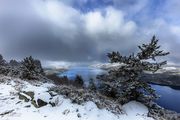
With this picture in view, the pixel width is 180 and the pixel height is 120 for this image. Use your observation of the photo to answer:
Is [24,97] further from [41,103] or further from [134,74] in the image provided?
[134,74]

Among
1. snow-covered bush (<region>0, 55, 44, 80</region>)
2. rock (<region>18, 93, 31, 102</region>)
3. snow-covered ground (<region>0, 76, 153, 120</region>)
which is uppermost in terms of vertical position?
snow-covered bush (<region>0, 55, 44, 80</region>)

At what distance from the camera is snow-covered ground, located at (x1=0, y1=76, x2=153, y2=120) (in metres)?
14.0

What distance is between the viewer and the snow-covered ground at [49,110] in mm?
14031

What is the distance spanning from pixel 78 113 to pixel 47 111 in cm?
227

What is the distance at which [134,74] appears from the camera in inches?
821

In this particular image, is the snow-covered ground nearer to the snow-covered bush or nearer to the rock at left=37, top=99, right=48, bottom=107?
the rock at left=37, top=99, right=48, bottom=107

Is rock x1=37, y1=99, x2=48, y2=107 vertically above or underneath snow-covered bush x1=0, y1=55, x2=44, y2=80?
underneath

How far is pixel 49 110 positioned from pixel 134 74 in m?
9.67

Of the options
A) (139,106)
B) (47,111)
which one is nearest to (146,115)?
(139,106)

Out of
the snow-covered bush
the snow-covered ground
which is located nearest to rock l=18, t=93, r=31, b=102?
the snow-covered ground

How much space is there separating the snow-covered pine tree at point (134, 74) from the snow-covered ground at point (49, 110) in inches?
83.5

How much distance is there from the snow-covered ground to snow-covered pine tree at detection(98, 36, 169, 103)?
212 cm

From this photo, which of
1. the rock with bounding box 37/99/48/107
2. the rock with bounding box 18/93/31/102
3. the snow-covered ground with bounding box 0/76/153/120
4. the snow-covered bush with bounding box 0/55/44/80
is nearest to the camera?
the snow-covered ground with bounding box 0/76/153/120

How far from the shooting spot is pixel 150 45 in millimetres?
21125
